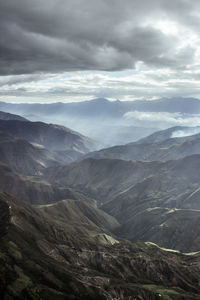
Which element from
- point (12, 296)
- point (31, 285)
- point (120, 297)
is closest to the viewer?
point (12, 296)

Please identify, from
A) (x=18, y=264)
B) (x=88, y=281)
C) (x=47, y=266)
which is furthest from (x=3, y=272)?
(x=88, y=281)

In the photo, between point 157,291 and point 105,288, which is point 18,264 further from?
point 157,291

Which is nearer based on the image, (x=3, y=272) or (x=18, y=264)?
(x=3, y=272)

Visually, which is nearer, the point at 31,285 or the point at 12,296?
the point at 12,296

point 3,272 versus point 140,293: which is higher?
point 3,272

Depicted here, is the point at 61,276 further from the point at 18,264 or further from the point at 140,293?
the point at 140,293

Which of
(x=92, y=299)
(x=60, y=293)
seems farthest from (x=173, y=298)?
(x=60, y=293)

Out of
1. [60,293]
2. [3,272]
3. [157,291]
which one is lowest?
[157,291]

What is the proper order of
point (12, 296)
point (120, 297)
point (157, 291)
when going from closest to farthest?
point (12, 296)
point (120, 297)
point (157, 291)

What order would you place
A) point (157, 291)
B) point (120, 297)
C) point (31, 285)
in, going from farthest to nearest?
1. point (157, 291)
2. point (120, 297)
3. point (31, 285)
